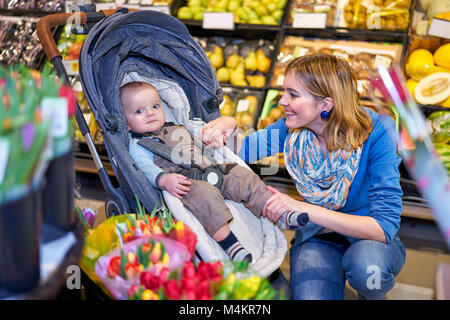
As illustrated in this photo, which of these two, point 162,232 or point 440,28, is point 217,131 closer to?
point 162,232

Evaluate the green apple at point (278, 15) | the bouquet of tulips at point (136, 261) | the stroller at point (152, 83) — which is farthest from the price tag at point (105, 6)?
the bouquet of tulips at point (136, 261)

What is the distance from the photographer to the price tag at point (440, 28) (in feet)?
10.3

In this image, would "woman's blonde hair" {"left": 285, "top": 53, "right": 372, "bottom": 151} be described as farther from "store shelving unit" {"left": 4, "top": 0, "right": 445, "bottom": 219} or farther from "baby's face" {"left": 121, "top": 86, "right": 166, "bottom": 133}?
"store shelving unit" {"left": 4, "top": 0, "right": 445, "bottom": 219}

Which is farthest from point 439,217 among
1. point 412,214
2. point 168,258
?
point 412,214

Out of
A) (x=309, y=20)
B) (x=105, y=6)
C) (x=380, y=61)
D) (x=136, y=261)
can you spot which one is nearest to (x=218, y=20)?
(x=309, y=20)

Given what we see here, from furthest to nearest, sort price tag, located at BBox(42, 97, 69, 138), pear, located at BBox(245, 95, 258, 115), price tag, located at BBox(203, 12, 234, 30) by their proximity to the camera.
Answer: price tag, located at BBox(203, 12, 234, 30)
pear, located at BBox(245, 95, 258, 115)
price tag, located at BBox(42, 97, 69, 138)

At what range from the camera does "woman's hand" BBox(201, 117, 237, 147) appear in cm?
200

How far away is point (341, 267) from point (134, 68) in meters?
1.40

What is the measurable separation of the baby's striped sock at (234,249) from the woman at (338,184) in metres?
0.17

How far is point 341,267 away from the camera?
6.43ft

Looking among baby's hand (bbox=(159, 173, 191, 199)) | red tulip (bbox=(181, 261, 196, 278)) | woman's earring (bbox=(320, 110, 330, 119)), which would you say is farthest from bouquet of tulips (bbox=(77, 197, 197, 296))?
woman's earring (bbox=(320, 110, 330, 119))

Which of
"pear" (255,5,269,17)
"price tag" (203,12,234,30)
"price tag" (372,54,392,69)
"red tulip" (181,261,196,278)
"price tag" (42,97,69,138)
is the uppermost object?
"price tag" (42,97,69,138)
